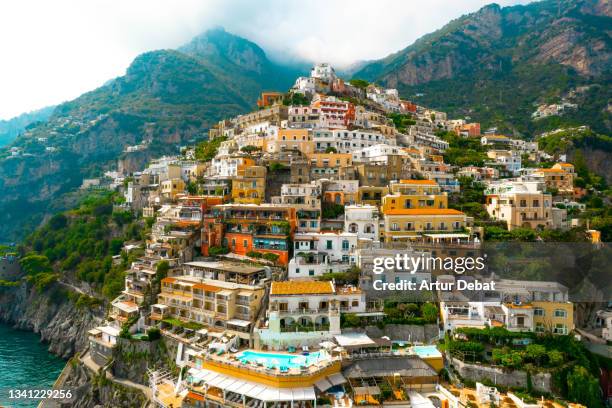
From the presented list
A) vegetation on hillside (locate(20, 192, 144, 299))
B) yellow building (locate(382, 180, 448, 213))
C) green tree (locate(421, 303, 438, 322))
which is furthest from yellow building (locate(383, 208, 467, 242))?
vegetation on hillside (locate(20, 192, 144, 299))

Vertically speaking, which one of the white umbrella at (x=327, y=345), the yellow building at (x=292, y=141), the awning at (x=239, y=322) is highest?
the yellow building at (x=292, y=141)

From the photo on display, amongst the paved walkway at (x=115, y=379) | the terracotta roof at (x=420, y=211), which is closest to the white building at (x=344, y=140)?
the terracotta roof at (x=420, y=211)

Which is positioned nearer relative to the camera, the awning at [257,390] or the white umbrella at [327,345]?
the awning at [257,390]

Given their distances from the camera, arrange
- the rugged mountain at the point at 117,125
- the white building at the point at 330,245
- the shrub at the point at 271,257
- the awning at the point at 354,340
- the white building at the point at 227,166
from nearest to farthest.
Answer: the awning at the point at 354,340, the white building at the point at 330,245, the shrub at the point at 271,257, the white building at the point at 227,166, the rugged mountain at the point at 117,125

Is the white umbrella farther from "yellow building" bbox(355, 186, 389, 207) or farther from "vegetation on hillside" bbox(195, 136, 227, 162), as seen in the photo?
"vegetation on hillside" bbox(195, 136, 227, 162)

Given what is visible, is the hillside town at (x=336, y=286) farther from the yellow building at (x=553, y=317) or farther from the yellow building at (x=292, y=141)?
the yellow building at (x=292, y=141)

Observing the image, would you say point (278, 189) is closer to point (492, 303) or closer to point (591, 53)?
point (492, 303)

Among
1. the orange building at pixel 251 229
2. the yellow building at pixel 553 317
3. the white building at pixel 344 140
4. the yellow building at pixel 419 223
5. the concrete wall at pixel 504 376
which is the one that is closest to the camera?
the concrete wall at pixel 504 376

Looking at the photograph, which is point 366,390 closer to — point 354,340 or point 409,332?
point 354,340
